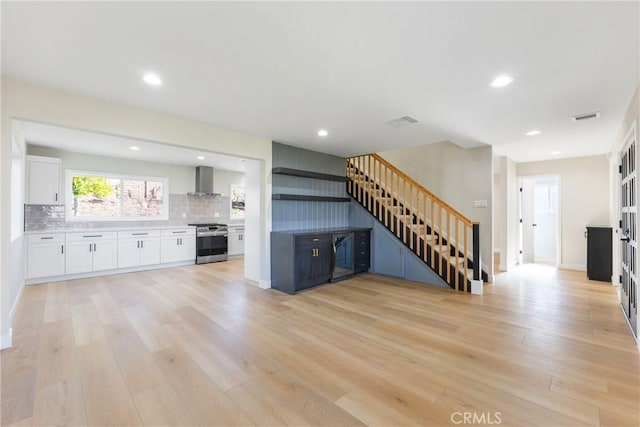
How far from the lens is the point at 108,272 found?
18.2 ft

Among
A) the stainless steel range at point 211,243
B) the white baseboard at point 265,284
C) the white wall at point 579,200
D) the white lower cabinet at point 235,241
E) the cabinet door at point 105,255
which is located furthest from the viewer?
the white lower cabinet at point 235,241

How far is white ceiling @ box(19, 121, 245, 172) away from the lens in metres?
4.14

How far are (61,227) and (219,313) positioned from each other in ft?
14.4

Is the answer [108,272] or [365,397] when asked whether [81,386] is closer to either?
[365,397]

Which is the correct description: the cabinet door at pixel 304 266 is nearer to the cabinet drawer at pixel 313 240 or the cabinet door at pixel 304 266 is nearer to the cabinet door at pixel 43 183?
the cabinet drawer at pixel 313 240

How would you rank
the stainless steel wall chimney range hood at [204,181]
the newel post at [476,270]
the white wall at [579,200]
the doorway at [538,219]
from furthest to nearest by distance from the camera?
the doorway at [538,219] < the stainless steel wall chimney range hood at [204,181] < the white wall at [579,200] < the newel post at [476,270]

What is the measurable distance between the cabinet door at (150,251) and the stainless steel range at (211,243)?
33.9 inches

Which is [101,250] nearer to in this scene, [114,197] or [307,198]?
[114,197]

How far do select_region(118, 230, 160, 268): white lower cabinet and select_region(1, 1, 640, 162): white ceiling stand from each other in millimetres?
3644

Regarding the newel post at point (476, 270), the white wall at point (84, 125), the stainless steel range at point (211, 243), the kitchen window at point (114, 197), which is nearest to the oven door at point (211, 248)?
the stainless steel range at point (211, 243)

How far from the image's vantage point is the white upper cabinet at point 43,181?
4809 mm

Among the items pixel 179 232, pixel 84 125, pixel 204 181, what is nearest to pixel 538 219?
pixel 204 181

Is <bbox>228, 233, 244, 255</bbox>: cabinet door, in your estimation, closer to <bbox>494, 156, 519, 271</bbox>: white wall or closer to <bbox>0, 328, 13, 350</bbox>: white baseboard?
<bbox>0, 328, 13, 350</bbox>: white baseboard

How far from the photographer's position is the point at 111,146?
16.5ft
